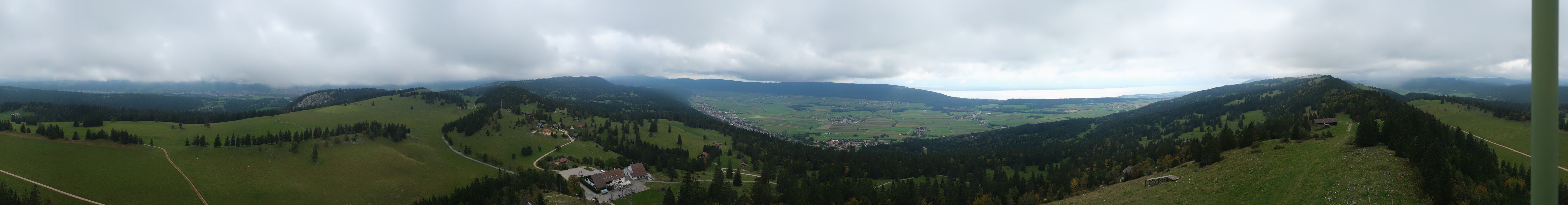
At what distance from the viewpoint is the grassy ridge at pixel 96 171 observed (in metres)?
53.5

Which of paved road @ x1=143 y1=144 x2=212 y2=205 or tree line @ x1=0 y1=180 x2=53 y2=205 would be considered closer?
tree line @ x1=0 y1=180 x2=53 y2=205

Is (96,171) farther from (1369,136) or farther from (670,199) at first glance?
(1369,136)

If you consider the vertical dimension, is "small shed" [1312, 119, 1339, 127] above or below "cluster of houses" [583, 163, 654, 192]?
above

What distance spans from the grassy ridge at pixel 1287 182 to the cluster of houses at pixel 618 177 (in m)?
53.0

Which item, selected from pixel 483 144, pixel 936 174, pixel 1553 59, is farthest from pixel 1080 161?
pixel 483 144

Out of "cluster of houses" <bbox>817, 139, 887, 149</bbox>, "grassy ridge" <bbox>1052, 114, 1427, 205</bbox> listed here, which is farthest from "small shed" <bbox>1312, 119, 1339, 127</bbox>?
"cluster of houses" <bbox>817, 139, 887, 149</bbox>

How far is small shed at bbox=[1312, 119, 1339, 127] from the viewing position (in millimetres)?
64375

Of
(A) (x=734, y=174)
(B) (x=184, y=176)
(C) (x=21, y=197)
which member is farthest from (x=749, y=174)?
(C) (x=21, y=197)

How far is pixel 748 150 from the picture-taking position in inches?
4840

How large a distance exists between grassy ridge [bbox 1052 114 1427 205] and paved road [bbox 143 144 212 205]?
9197cm

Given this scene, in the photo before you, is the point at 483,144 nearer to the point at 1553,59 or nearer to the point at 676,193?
the point at 676,193

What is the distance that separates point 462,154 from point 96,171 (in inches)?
1599

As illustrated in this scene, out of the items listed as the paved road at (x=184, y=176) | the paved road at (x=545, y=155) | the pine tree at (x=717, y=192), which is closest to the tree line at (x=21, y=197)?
the paved road at (x=184, y=176)

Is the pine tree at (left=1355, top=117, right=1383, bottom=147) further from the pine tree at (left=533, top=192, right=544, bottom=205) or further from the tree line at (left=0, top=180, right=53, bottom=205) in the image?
the tree line at (left=0, top=180, right=53, bottom=205)
